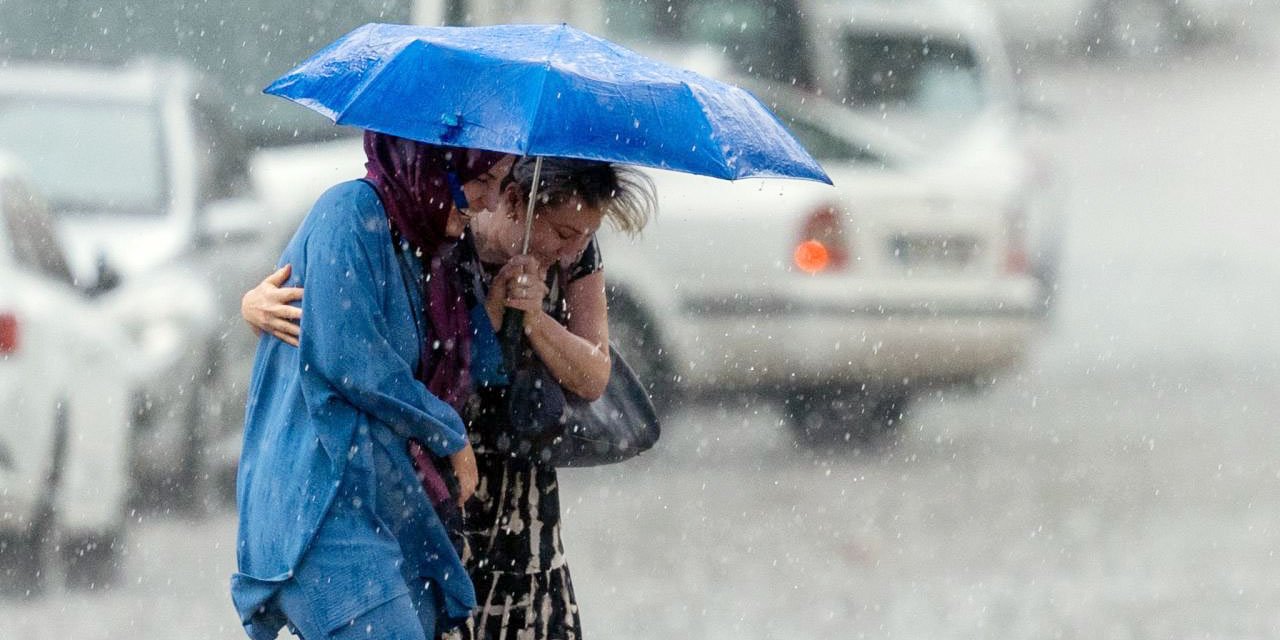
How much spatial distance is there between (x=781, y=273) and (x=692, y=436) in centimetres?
102

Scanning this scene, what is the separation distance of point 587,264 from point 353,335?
58 centimetres

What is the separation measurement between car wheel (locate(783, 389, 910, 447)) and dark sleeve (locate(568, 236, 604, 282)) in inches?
222

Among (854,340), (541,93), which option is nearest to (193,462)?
(854,340)

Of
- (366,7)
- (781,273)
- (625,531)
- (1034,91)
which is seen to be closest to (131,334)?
(625,531)

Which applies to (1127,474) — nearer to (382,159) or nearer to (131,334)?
(131,334)

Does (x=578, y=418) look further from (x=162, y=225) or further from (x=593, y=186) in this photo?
(x=162, y=225)

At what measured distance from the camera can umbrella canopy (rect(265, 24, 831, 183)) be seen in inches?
116

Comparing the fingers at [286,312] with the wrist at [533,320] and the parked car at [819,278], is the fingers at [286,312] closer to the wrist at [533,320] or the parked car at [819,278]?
the wrist at [533,320]

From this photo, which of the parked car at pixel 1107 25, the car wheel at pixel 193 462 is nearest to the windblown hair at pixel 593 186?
the car wheel at pixel 193 462

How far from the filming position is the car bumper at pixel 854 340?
8242mm

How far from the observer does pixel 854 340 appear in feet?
27.7

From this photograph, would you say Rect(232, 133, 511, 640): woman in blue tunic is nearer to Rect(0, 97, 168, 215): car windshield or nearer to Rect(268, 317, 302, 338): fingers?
Rect(268, 317, 302, 338): fingers

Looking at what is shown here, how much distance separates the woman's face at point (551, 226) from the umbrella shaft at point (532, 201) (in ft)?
0.06

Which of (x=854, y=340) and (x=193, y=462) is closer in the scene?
(x=193, y=462)
